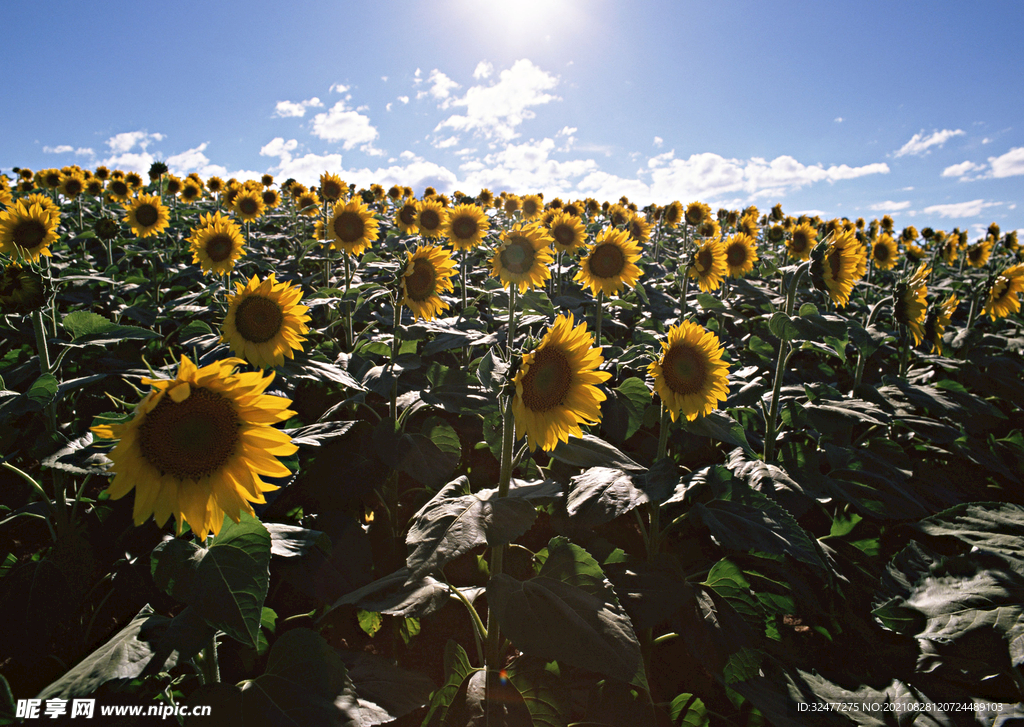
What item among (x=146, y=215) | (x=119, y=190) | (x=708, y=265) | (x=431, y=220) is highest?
(x=119, y=190)

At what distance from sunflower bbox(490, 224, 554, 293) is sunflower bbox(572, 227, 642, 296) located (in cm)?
39

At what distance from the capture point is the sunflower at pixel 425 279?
11.5 feet

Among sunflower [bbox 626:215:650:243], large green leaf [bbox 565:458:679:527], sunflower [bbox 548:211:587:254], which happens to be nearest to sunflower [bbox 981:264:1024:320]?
sunflower [bbox 626:215:650:243]

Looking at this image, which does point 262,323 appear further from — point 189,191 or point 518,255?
point 189,191

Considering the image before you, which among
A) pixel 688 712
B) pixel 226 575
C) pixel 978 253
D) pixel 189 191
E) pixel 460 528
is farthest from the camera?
pixel 189 191

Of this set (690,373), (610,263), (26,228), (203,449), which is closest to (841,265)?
(610,263)

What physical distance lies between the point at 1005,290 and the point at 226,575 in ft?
23.7

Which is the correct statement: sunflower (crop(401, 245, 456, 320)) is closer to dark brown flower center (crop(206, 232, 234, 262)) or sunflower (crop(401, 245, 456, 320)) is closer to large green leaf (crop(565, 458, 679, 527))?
large green leaf (crop(565, 458, 679, 527))

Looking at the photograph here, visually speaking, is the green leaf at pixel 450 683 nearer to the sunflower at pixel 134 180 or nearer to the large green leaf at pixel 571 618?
the large green leaf at pixel 571 618

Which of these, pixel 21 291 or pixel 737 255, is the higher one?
pixel 737 255

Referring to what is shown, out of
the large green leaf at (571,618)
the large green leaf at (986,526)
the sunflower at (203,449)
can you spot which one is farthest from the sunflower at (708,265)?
the sunflower at (203,449)

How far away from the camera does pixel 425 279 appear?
11.9 feet

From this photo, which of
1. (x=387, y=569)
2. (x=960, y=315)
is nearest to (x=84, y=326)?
(x=387, y=569)

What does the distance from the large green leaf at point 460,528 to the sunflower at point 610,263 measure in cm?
350
